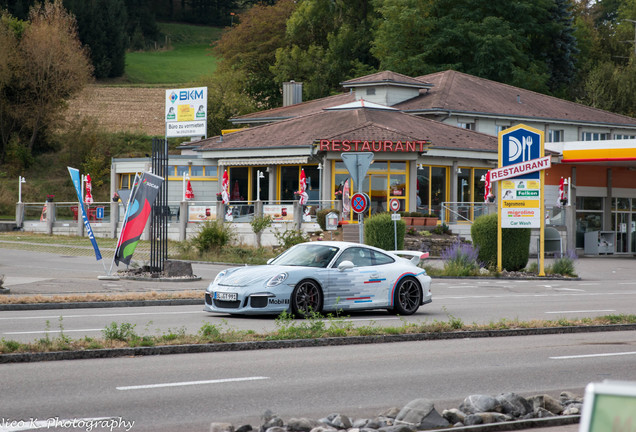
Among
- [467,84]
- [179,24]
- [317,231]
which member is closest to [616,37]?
[467,84]

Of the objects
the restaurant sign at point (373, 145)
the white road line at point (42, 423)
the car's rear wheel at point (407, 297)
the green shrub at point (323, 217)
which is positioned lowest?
the white road line at point (42, 423)

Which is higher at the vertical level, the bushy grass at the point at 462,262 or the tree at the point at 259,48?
the tree at the point at 259,48

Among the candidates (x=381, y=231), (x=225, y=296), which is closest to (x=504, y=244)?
(x=381, y=231)

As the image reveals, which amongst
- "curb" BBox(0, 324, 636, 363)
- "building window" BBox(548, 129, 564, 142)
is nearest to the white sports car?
"curb" BBox(0, 324, 636, 363)

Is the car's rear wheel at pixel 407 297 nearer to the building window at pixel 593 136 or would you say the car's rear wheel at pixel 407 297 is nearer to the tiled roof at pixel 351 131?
the tiled roof at pixel 351 131

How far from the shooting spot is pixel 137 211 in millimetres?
22938

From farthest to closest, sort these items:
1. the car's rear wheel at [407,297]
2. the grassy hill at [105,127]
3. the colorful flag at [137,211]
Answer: the grassy hill at [105,127] < the colorful flag at [137,211] < the car's rear wheel at [407,297]

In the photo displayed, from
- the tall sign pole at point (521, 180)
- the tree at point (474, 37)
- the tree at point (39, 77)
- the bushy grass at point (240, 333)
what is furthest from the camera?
the tree at point (474, 37)

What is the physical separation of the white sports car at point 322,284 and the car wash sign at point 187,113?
44.2 m

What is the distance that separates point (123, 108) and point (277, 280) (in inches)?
2833

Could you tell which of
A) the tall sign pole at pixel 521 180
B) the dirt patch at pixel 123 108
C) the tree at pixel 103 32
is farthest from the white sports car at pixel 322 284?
the tree at pixel 103 32

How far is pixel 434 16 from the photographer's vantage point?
7225 cm

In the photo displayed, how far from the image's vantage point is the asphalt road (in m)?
7.90

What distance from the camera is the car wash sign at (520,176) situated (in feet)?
96.2
